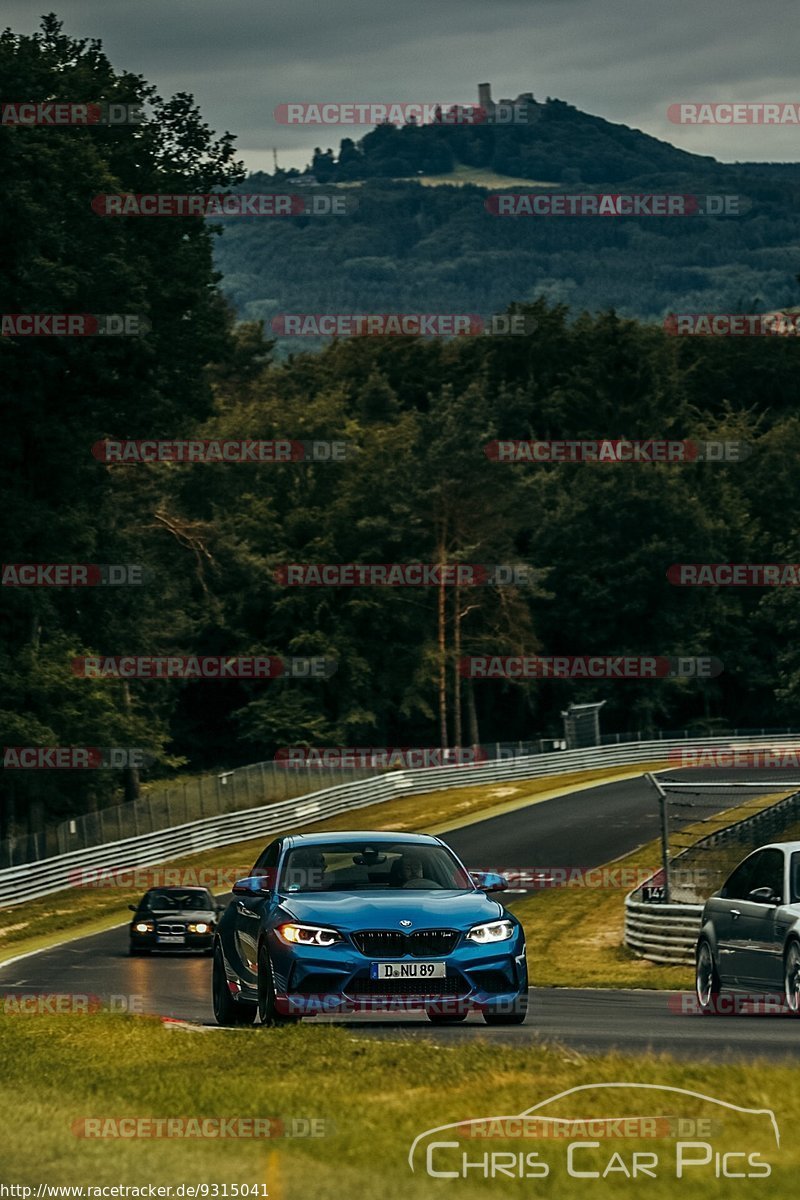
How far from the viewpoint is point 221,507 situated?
90.8m

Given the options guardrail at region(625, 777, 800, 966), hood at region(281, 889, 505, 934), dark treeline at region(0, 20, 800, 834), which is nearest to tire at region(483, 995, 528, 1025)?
hood at region(281, 889, 505, 934)

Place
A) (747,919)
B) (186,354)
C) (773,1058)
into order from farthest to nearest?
1. (186,354)
2. (747,919)
3. (773,1058)

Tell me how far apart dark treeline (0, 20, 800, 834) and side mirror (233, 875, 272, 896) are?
34612 mm

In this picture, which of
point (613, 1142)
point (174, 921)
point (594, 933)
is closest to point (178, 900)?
point (174, 921)

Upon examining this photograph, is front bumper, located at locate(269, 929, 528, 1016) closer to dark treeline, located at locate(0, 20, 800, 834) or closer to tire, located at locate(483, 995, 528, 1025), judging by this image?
tire, located at locate(483, 995, 528, 1025)

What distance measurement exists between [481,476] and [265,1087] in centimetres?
8575

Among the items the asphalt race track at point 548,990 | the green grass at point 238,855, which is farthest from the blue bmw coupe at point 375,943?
the green grass at point 238,855

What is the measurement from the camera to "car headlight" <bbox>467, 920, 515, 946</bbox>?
47.3 ft

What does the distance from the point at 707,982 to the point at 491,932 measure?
3190 millimetres

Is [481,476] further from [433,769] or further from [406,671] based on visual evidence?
[433,769]

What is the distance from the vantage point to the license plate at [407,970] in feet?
46.5

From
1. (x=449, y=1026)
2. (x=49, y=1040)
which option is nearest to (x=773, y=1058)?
(x=449, y=1026)

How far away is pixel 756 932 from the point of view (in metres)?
15.9

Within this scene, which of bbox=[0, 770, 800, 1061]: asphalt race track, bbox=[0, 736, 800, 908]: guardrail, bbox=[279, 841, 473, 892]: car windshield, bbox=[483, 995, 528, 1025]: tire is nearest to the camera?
bbox=[0, 770, 800, 1061]: asphalt race track
